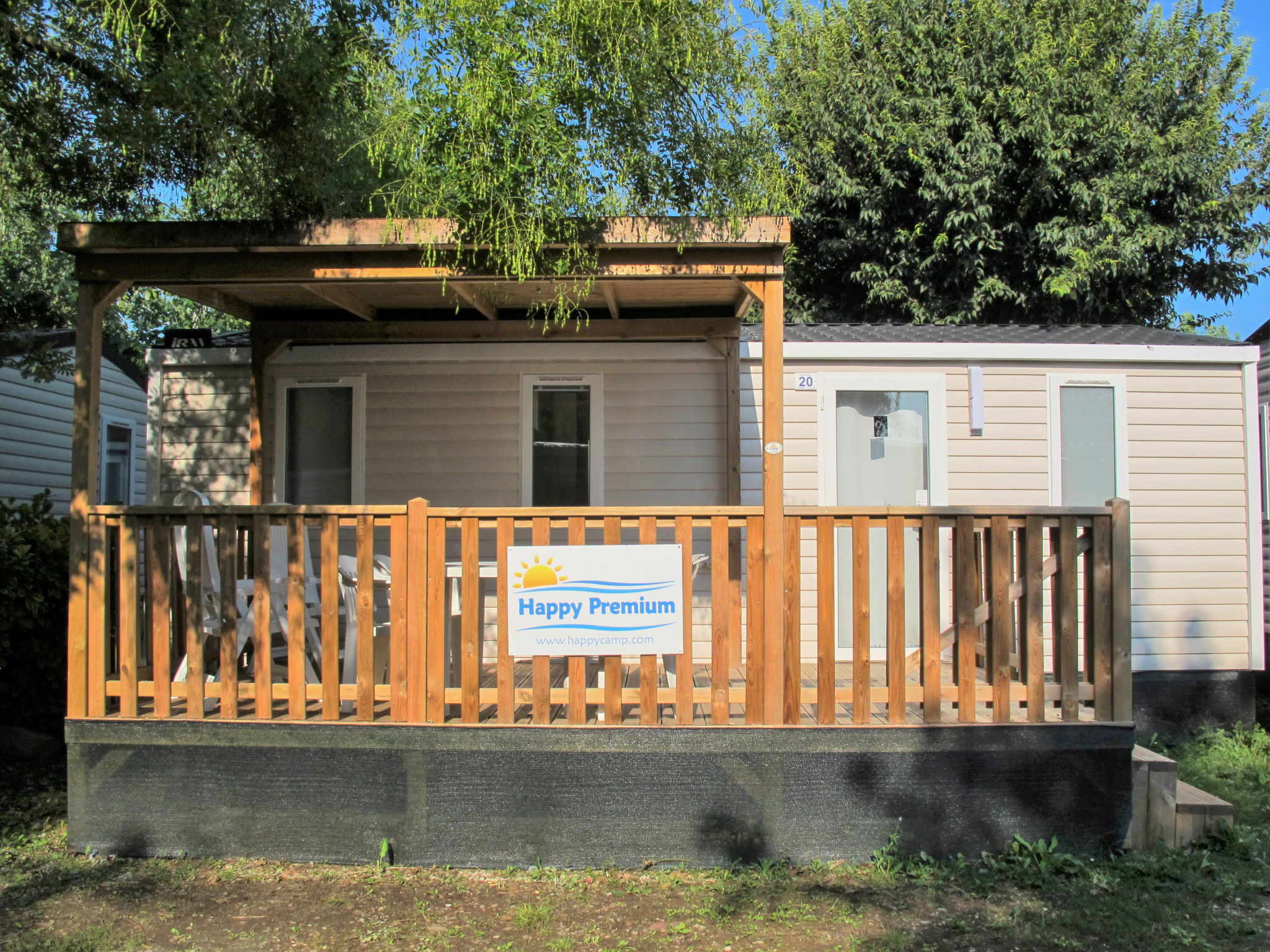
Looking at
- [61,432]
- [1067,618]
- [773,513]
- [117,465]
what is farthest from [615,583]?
[117,465]

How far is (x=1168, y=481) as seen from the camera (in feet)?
21.1

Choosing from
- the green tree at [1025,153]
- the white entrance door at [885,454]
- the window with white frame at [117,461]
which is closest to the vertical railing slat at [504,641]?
the white entrance door at [885,454]

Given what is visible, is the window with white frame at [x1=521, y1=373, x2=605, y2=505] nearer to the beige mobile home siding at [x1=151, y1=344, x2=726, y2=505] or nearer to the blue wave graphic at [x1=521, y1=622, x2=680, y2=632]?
the beige mobile home siding at [x1=151, y1=344, x2=726, y2=505]

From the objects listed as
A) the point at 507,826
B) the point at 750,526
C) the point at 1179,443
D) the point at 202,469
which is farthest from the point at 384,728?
the point at 1179,443

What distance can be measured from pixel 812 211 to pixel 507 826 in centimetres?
1070

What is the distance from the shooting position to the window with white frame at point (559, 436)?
6340 millimetres

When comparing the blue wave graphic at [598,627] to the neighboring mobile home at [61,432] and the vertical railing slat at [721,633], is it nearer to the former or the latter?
the vertical railing slat at [721,633]

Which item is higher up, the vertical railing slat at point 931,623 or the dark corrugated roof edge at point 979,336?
the dark corrugated roof edge at point 979,336

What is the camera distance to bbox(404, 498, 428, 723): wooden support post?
419 cm

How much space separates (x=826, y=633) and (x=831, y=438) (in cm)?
235

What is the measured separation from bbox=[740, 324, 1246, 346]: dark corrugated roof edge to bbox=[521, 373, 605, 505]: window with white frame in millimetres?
1147

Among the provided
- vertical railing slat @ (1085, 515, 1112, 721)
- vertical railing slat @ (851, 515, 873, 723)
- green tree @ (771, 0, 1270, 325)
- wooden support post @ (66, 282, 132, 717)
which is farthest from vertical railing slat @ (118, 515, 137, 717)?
green tree @ (771, 0, 1270, 325)

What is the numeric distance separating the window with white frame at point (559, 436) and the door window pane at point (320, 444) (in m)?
1.17

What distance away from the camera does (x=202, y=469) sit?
650 centimetres
